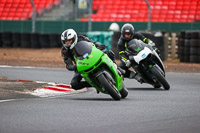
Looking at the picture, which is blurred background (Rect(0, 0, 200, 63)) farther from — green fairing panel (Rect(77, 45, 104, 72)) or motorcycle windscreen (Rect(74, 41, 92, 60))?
green fairing panel (Rect(77, 45, 104, 72))

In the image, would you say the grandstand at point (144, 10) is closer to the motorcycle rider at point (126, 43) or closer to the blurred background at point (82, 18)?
the blurred background at point (82, 18)

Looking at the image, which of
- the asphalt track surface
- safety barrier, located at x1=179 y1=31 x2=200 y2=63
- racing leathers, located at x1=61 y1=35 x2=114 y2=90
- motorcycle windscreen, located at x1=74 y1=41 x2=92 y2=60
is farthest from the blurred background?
motorcycle windscreen, located at x1=74 y1=41 x2=92 y2=60

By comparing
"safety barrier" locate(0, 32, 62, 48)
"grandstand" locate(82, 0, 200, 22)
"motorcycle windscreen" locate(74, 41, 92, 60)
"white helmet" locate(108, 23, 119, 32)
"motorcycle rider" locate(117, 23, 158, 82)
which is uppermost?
"motorcycle windscreen" locate(74, 41, 92, 60)

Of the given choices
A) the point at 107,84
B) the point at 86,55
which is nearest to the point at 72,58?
the point at 86,55

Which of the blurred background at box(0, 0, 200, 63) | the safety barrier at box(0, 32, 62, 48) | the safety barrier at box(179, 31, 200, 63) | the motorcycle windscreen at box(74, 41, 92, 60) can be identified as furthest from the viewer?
the blurred background at box(0, 0, 200, 63)

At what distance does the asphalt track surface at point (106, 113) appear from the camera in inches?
283

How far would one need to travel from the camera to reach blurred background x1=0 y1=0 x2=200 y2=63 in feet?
102

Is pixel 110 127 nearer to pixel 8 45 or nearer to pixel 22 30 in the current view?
pixel 8 45

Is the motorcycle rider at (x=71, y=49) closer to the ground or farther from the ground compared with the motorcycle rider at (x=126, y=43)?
farther from the ground

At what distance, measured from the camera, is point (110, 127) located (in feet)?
A: 23.8

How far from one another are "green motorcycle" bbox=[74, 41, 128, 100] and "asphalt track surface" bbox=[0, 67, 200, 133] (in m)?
0.28

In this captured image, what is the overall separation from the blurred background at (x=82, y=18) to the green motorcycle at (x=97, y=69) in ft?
62.3

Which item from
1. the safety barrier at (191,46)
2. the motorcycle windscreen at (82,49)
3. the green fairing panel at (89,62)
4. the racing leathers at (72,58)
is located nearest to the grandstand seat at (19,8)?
the safety barrier at (191,46)

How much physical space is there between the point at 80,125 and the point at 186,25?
2425 cm
